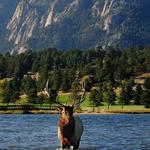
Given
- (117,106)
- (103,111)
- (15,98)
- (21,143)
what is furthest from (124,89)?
(21,143)

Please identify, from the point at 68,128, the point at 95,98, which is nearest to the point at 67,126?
the point at 68,128

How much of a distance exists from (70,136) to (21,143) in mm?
11610

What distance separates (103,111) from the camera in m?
164

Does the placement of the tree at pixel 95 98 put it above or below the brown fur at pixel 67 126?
above

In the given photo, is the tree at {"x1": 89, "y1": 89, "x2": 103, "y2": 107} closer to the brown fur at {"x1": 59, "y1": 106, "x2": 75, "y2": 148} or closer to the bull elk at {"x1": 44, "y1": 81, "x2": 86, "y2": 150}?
the bull elk at {"x1": 44, "y1": 81, "x2": 86, "y2": 150}

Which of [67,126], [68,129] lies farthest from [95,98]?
[67,126]

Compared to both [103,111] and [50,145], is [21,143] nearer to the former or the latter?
[50,145]

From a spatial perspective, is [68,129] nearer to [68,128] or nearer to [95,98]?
[68,128]

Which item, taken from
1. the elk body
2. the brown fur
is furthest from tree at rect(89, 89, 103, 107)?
the brown fur

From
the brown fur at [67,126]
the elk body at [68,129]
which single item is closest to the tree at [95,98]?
the elk body at [68,129]

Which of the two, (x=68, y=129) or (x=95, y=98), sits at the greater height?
(x=95, y=98)

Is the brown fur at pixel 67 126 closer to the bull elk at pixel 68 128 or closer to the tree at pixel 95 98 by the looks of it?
the bull elk at pixel 68 128

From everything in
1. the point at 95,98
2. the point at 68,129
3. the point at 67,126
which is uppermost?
the point at 95,98

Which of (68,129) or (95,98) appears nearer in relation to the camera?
(68,129)
